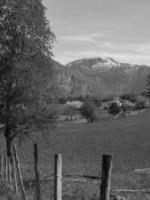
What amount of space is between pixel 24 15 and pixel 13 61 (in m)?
2.87

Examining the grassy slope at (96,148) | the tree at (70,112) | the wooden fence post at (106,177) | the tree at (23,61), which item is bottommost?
the grassy slope at (96,148)

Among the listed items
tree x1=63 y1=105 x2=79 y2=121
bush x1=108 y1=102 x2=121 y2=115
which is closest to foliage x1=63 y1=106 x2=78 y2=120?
tree x1=63 y1=105 x2=79 y2=121

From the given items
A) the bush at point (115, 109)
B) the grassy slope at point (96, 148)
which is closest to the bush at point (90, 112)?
the bush at point (115, 109)

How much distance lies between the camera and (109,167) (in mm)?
5191

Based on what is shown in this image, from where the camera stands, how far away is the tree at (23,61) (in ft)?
66.0

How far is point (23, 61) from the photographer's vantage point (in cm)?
2014

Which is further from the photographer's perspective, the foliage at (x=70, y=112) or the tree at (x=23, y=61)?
the foliage at (x=70, y=112)

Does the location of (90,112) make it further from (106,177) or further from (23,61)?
(106,177)


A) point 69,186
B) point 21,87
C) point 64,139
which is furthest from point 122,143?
point 69,186

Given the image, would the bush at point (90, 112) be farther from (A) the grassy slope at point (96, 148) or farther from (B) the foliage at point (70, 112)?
(A) the grassy slope at point (96, 148)

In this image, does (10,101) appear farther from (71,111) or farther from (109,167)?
(71,111)

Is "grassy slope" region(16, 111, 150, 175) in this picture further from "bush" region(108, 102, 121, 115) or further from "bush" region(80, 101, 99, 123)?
"bush" region(108, 102, 121, 115)

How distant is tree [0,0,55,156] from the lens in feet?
66.0

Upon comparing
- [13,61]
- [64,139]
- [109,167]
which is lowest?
[64,139]
